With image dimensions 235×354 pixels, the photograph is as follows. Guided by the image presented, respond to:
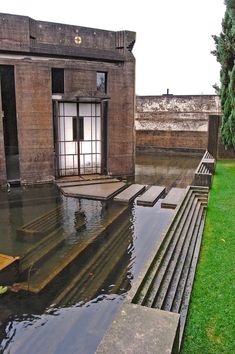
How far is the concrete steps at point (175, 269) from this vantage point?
13.5 feet

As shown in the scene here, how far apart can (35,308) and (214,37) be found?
15238 mm

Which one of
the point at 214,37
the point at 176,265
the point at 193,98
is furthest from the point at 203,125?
the point at 176,265

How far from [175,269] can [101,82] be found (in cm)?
868

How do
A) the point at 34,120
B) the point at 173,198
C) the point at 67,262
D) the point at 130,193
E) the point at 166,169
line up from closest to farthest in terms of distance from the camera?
the point at 67,262, the point at 173,198, the point at 130,193, the point at 34,120, the point at 166,169

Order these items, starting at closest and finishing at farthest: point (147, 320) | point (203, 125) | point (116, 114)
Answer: point (147, 320)
point (116, 114)
point (203, 125)

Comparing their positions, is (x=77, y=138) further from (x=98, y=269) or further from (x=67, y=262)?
(x=98, y=269)

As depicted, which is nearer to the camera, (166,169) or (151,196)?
(151,196)

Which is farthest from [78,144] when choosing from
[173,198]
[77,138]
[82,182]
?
[173,198]

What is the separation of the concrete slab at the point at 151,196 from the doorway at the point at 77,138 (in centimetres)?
301

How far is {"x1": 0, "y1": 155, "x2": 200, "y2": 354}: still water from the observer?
362 centimetres

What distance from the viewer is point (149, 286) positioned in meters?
4.20

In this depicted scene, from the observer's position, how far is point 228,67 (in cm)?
1393

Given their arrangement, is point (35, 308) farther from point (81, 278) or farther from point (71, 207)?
point (71, 207)

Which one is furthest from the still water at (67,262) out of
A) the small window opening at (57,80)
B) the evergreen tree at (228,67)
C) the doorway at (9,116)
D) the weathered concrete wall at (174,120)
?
the weathered concrete wall at (174,120)
